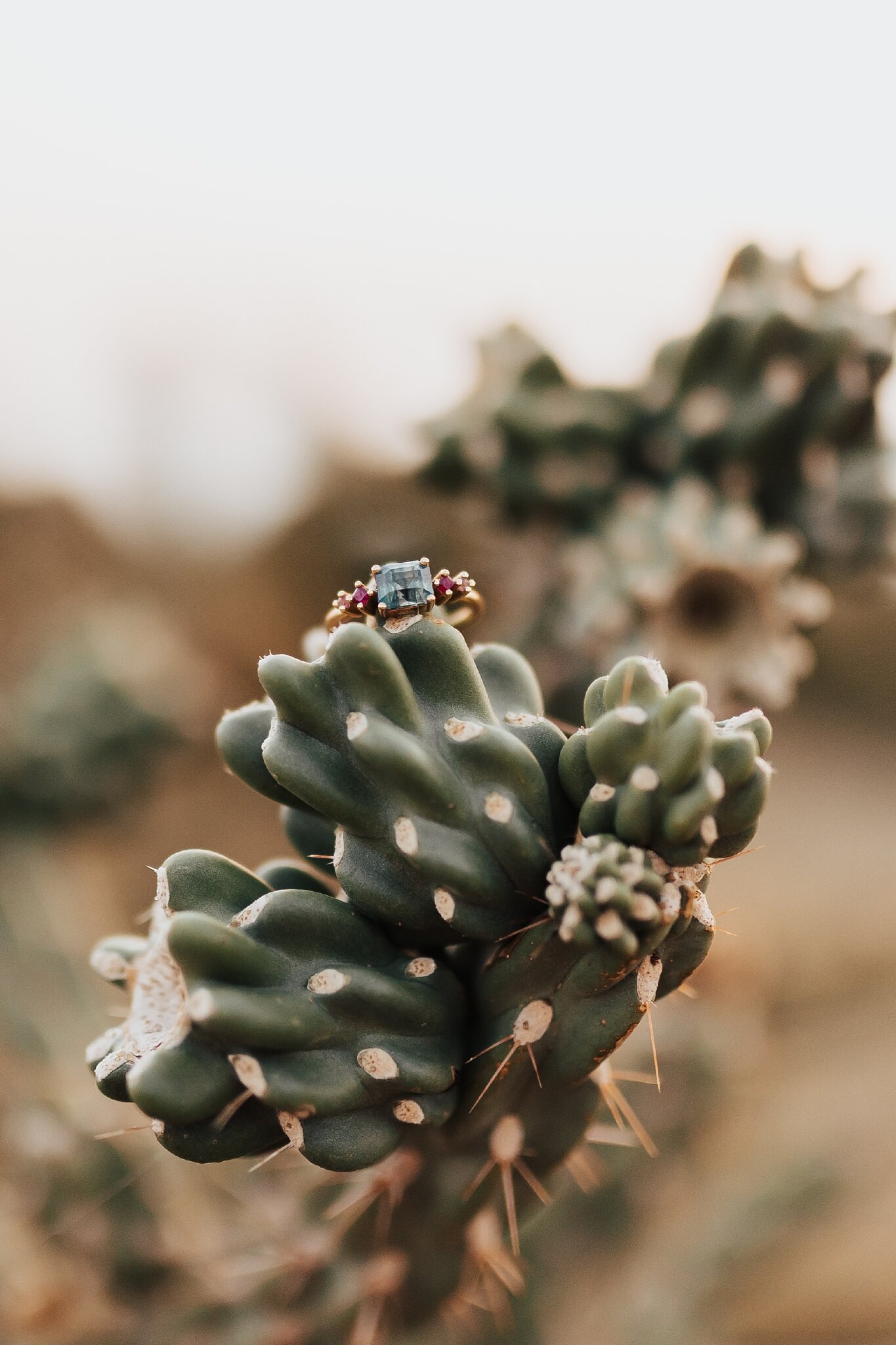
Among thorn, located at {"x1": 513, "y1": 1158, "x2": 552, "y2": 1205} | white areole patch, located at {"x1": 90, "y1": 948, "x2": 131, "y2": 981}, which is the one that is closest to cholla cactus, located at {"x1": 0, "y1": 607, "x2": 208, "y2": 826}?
white areole patch, located at {"x1": 90, "y1": 948, "x2": 131, "y2": 981}

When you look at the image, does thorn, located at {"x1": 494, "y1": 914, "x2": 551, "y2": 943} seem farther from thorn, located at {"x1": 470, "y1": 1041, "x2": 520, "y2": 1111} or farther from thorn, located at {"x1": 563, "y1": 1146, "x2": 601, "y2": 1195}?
thorn, located at {"x1": 563, "y1": 1146, "x2": 601, "y2": 1195}

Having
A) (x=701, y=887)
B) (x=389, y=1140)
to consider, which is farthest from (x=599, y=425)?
(x=389, y=1140)

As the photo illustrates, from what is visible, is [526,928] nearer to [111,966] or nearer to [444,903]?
[444,903]

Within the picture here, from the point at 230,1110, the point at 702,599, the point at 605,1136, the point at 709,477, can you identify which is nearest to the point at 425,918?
the point at 230,1110

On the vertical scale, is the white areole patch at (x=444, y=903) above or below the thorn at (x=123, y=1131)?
above

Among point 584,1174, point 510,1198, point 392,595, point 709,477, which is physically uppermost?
point 709,477

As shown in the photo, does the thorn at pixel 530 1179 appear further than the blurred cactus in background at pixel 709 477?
No

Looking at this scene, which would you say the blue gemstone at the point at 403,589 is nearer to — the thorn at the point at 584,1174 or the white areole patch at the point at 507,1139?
the white areole patch at the point at 507,1139

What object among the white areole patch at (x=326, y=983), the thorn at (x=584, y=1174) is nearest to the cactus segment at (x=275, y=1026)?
the white areole patch at (x=326, y=983)
